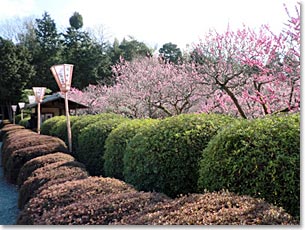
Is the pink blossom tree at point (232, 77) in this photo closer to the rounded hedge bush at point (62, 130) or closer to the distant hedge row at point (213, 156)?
the rounded hedge bush at point (62, 130)

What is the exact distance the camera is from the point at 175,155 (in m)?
1.79

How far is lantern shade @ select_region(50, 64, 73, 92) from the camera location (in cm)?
271

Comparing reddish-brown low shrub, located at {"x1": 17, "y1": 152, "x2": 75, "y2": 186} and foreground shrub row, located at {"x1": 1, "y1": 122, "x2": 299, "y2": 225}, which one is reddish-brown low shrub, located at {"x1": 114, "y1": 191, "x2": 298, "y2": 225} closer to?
foreground shrub row, located at {"x1": 1, "y1": 122, "x2": 299, "y2": 225}

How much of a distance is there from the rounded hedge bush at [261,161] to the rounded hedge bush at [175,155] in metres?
0.31

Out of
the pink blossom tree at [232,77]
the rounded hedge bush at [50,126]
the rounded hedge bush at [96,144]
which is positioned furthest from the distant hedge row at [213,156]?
the rounded hedge bush at [50,126]

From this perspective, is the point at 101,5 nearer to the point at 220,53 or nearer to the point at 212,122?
the point at 212,122

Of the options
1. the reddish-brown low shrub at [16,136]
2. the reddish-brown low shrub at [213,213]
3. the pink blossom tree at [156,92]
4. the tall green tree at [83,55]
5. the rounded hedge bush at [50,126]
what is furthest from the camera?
the rounded hedge bush at [50,126]

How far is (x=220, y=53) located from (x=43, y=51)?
211cm

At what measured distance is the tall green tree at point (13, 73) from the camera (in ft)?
7.72

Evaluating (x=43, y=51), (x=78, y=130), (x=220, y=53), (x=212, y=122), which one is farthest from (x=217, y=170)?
(x=78, y=130)

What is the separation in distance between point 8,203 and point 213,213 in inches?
77.0

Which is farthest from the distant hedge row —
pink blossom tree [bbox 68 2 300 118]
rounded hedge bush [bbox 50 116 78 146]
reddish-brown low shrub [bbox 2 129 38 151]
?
reddish-brown low shrub [bbox 2 129 38 151]

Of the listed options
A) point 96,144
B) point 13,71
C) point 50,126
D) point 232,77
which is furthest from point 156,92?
point 13,71

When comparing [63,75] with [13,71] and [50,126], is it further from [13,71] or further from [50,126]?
[50,126]
